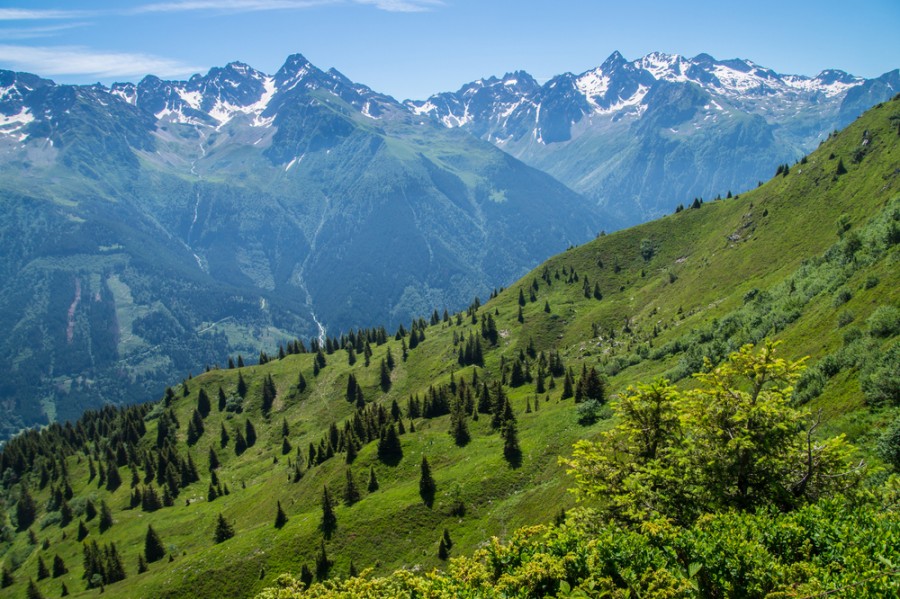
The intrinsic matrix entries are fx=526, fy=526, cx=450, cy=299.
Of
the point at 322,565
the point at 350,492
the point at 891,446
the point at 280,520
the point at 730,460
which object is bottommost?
the point at 280,520

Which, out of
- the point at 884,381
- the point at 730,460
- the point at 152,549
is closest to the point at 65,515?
the point at 152,549

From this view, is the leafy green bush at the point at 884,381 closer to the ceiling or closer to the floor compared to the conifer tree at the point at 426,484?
closer to the ceiling

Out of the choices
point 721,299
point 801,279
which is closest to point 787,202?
point 721,299

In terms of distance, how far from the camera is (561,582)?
25375 millimetres

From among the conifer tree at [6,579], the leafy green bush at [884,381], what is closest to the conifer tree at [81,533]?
the conifer tree at [6,579]

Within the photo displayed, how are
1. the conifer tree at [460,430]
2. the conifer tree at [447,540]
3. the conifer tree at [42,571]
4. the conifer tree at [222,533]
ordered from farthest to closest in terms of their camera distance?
the conifer tree at [42,571] → the conifer tree at [460,430] → the conifer tree at [222,533] → the conifer tree at [447,540]

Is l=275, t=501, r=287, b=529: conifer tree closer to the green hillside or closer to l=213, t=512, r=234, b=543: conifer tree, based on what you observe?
the green hillside

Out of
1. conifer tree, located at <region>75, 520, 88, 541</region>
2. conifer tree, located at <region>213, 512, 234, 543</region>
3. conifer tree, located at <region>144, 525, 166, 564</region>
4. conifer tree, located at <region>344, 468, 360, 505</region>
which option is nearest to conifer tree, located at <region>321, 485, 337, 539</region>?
conifer tree, located at <region>344, 468, 360, 505</region>

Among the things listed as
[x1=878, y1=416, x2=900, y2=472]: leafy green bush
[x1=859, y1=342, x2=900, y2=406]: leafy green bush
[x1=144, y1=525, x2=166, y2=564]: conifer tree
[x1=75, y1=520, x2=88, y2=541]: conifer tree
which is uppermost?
[x1=859, y1=342, x2=900, y2=406]: leafy green bush

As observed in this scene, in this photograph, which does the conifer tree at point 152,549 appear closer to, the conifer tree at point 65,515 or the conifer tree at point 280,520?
the conifer tree at point 280,520

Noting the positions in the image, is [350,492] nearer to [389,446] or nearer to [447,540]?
[389,446]

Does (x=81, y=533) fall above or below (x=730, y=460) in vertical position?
below

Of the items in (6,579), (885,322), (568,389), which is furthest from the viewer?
(6,579)

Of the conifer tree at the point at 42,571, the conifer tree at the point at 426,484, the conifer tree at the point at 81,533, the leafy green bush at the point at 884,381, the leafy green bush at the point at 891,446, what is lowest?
the conifer tree at the point at 42,571
